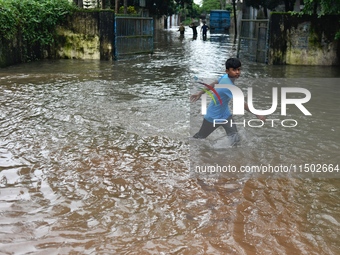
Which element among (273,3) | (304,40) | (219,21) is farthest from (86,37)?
(219,21)

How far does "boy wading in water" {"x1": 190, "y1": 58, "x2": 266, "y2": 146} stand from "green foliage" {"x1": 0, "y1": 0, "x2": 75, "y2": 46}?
32.8 feet

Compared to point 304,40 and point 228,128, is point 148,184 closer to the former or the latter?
point 228,128

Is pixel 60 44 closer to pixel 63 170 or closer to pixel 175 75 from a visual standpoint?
pixel 175 75

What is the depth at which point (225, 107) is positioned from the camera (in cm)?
576

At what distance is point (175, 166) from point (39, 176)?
5.49 ft

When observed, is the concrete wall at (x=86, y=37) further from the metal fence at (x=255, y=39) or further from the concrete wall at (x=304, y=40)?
the concrete wall at (x=304, y=40)

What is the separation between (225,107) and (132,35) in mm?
11978

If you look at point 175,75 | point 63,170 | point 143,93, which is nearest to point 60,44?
point 175,75

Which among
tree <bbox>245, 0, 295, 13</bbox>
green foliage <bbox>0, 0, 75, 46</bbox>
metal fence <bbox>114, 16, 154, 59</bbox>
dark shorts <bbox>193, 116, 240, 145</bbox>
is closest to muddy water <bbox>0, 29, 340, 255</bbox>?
dark shorts <bbox>193, 116, 240, 145</bbox>

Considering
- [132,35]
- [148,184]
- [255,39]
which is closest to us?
[148,184]

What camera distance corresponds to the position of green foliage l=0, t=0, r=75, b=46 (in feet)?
45.3

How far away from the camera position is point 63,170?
5.22 meters
